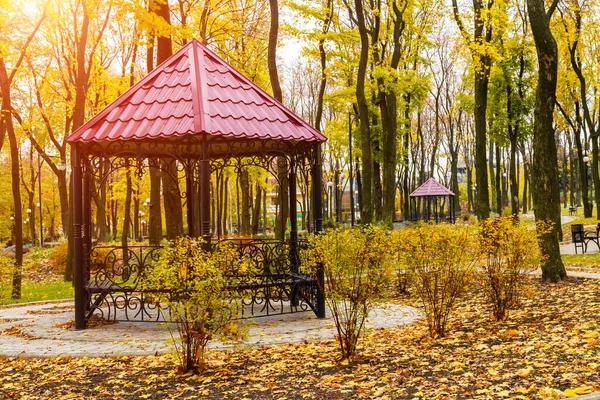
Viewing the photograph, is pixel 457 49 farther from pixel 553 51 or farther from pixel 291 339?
pixel 291 339

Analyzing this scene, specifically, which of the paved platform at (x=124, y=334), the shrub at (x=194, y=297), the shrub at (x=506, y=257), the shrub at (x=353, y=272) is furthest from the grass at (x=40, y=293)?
the shrub at (x=506, y=257)

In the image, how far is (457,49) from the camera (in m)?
20.5

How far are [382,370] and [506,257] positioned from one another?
3303 millimetres

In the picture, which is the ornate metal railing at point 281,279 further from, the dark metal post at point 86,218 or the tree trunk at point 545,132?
the tree trunk at point 545,132

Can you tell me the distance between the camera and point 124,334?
27.9 feet

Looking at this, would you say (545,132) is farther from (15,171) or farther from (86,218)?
(15,171)

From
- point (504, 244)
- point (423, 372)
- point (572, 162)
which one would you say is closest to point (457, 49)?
point (504, 244)

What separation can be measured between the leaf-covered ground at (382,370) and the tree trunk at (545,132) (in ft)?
10.5

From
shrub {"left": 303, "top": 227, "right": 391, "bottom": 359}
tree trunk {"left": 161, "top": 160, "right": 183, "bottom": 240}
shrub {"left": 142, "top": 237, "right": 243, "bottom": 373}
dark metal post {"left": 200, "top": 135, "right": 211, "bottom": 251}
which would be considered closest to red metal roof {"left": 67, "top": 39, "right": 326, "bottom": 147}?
dark metal post {"left": 200, "top": 135, "right": 211, "bottom": 251}

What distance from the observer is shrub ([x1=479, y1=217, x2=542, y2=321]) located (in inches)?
314

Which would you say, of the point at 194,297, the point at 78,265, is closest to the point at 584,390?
the point at 194,297

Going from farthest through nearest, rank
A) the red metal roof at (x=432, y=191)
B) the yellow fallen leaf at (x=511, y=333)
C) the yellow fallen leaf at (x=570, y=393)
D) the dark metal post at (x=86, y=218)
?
the red metal roof at (x=432, y=191) → the dark metal post at (x=86, y=218) → the yellow fallen leaf at (x=511, y=333) → the yellow fallen leaf at (x=570, y=393)

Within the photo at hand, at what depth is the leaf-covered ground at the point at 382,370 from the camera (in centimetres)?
498

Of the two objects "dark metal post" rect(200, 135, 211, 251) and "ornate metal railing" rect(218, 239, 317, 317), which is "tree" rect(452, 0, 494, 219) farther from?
"dark metal post" rect(200, 135, 211, 251)
